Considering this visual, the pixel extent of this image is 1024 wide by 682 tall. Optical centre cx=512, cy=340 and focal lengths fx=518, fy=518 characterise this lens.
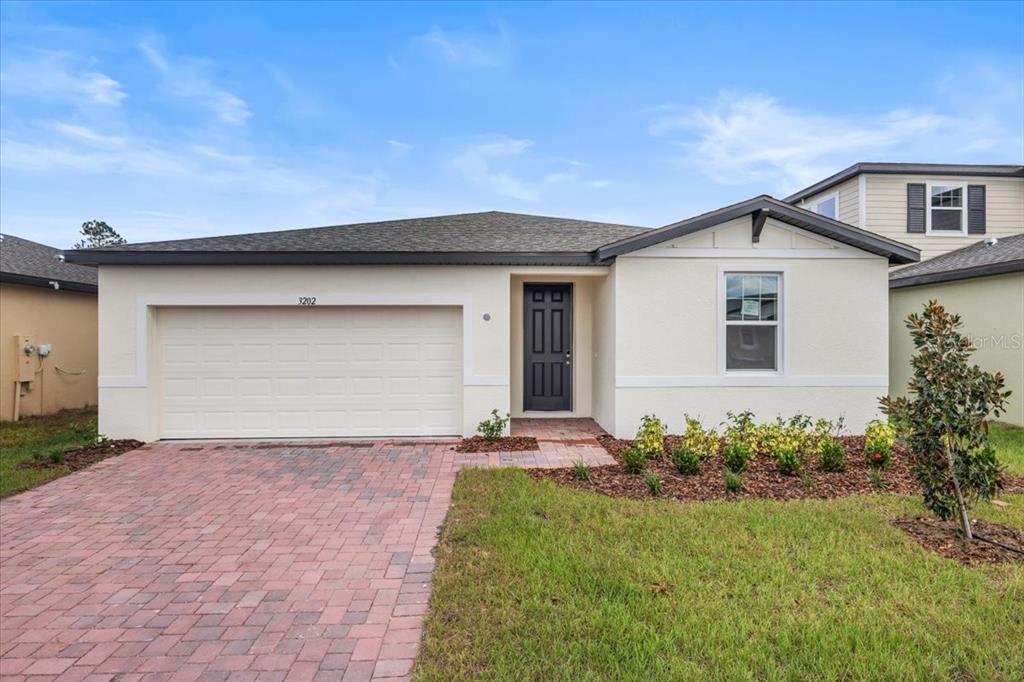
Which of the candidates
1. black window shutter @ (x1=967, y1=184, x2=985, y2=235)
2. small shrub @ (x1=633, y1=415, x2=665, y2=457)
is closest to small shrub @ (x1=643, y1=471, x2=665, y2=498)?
small shrub @ (x1=633, y1=415, x2=665, y2=457)

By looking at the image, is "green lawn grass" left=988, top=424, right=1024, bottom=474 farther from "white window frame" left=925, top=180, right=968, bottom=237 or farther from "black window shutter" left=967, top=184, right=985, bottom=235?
"black window shutter" left=967, top=184, right=985, bottom=235

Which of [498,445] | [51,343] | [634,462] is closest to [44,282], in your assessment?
Result: [51,343]

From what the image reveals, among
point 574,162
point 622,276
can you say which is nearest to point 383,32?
point 574,162

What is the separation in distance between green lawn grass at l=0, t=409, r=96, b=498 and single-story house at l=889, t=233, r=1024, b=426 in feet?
48.7

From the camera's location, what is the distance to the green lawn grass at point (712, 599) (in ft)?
8.60

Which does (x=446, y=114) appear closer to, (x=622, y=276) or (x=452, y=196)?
(x=452, y=196)

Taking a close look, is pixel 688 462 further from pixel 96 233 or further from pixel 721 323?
pixel 96 233

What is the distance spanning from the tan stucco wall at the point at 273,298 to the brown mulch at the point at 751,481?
2.48 meters

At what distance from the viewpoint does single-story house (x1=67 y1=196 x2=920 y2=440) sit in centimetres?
811

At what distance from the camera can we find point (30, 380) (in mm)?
10727

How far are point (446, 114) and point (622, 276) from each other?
29.7 feet

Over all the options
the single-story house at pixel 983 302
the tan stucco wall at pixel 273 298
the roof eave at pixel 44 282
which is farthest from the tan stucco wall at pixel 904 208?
the roof eave at pixel 44 282

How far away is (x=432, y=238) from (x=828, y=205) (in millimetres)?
12927

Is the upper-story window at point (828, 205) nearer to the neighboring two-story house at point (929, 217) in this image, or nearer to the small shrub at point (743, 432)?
the neighboring two-story house at point (929, 217)
